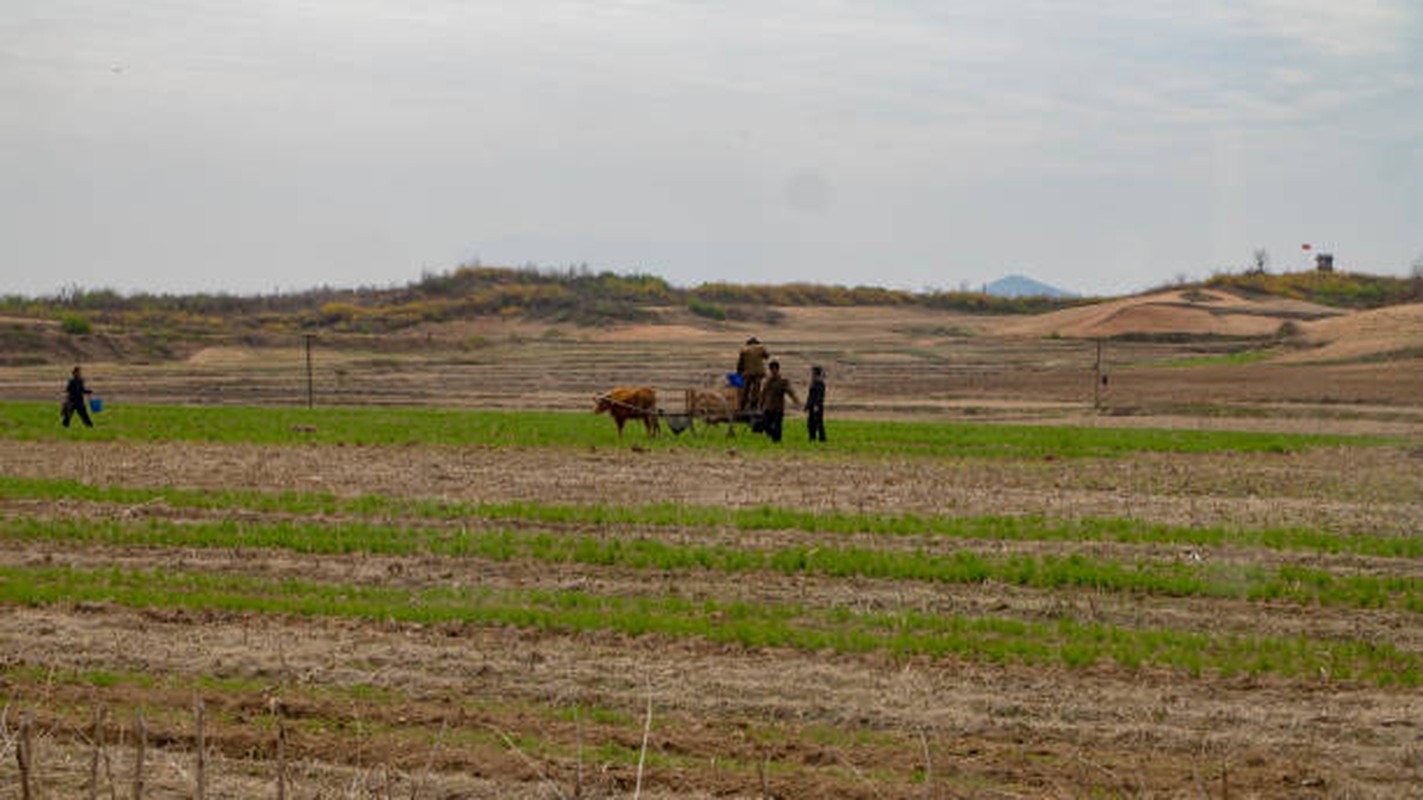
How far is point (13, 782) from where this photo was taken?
7.32 m

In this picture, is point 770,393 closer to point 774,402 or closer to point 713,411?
point 774,402

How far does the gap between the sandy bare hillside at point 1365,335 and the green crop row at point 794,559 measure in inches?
1468

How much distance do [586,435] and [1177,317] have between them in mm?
44408

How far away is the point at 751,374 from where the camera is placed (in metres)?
26.9

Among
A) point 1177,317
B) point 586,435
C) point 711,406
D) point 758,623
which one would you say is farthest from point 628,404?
point 1177,317

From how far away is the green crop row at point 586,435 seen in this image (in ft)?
81.6

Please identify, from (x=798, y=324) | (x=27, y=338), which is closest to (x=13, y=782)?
(x=27, y=338)

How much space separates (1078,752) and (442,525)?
30.1 feet

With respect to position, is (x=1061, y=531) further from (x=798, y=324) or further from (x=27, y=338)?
(x=798, y=324)

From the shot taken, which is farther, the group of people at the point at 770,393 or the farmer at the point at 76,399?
the farmer at the point at 76,399

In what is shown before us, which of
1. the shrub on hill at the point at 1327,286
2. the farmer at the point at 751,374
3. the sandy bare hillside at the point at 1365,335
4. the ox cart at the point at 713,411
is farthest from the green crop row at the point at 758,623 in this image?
the shrub on hill at the point at 1327,286

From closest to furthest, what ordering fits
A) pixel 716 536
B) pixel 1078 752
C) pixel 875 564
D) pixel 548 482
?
pixel 1078 752
pixel 875 564
pixel 716 536
pixel 548 482

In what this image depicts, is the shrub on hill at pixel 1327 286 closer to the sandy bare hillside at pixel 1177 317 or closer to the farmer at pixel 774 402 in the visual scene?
the sandy bare hillside at pixel 1177 317

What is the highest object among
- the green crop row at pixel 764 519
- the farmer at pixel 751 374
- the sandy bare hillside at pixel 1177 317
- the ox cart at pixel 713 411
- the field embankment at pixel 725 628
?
the sandy bare hillside at pixel 1177 317
